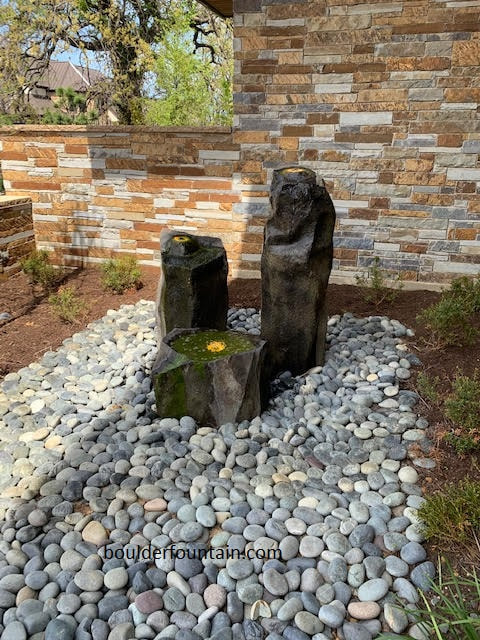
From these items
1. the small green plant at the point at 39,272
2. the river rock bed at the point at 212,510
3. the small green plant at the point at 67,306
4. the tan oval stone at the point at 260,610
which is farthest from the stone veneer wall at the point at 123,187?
the tan oval stone at the point at 260,610

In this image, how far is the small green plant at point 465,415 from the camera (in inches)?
92.2

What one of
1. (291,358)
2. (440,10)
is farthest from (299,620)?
(440,10)

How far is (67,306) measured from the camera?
4.29 meters

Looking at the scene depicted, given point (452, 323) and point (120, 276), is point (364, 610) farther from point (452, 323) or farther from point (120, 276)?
point (120, 276)

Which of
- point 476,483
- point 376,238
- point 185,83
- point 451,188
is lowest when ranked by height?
point 476,483

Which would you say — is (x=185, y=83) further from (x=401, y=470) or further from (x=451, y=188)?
(x=401, y=470)

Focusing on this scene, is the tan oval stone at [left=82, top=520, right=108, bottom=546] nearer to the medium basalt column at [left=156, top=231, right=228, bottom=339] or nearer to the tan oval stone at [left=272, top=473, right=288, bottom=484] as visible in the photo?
the tan oval stone at [left=272, top=473, right=288, bottom=484]

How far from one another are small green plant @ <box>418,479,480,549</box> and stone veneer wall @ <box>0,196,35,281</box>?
14.3 feet

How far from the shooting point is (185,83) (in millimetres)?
8234

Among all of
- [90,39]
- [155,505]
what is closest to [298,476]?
[155,505]

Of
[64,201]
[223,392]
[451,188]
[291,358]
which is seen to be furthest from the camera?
[64,201]

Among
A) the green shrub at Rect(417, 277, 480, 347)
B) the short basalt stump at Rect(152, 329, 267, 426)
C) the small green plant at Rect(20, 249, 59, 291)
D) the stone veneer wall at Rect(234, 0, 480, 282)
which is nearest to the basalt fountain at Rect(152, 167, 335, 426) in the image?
the short basalt stump at Rect(152, 329, 267, 426)

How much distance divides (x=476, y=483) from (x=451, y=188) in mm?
3181

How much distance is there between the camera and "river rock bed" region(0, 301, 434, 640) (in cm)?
170
